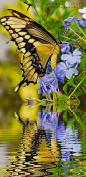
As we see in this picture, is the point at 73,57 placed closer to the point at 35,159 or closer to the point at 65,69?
the point at 65,69

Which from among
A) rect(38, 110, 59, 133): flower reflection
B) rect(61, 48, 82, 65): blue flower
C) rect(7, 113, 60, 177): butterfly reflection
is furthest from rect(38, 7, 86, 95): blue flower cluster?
rect(7, 113, 60, 177): butterfly reflection

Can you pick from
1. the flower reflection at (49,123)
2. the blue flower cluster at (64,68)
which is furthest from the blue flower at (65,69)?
the flower reflection at (49,123)

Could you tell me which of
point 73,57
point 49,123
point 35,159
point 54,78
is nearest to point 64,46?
point 73,57

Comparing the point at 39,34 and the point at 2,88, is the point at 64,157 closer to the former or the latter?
the point at 39,34

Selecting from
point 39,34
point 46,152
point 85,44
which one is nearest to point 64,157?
point 46,152

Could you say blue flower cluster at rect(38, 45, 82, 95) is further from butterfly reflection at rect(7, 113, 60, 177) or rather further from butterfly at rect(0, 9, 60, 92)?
butterfly reflection at rect(7, 113, 60, 177)
